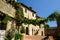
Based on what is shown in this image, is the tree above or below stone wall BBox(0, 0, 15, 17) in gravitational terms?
below

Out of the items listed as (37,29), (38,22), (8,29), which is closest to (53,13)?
(38,22)

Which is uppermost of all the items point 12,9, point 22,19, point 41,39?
point 12,9

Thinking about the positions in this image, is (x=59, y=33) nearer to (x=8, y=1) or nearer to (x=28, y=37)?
(x=28, y=37)

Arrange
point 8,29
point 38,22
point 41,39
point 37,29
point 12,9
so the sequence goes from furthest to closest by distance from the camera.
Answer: point 37,29, point 38,22, point 12,9, point 41,39, point 8,29

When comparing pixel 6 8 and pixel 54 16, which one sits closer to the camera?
pixel 6 8

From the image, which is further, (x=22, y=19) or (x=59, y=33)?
(x=22, y=19)

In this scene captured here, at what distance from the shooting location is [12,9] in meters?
27.3

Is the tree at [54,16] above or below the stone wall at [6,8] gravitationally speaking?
below

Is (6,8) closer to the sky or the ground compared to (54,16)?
closer to the sky

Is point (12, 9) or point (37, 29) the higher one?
point (12, 9)

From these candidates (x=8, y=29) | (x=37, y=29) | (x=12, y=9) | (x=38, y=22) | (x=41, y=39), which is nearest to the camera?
(x=8, y=29)

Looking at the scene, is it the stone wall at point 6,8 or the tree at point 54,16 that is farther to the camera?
the tree at point 54,16

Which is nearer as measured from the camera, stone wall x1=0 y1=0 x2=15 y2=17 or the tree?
stone wall x1=0 y1=0 x2=15 y2=17

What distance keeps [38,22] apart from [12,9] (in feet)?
20.0
